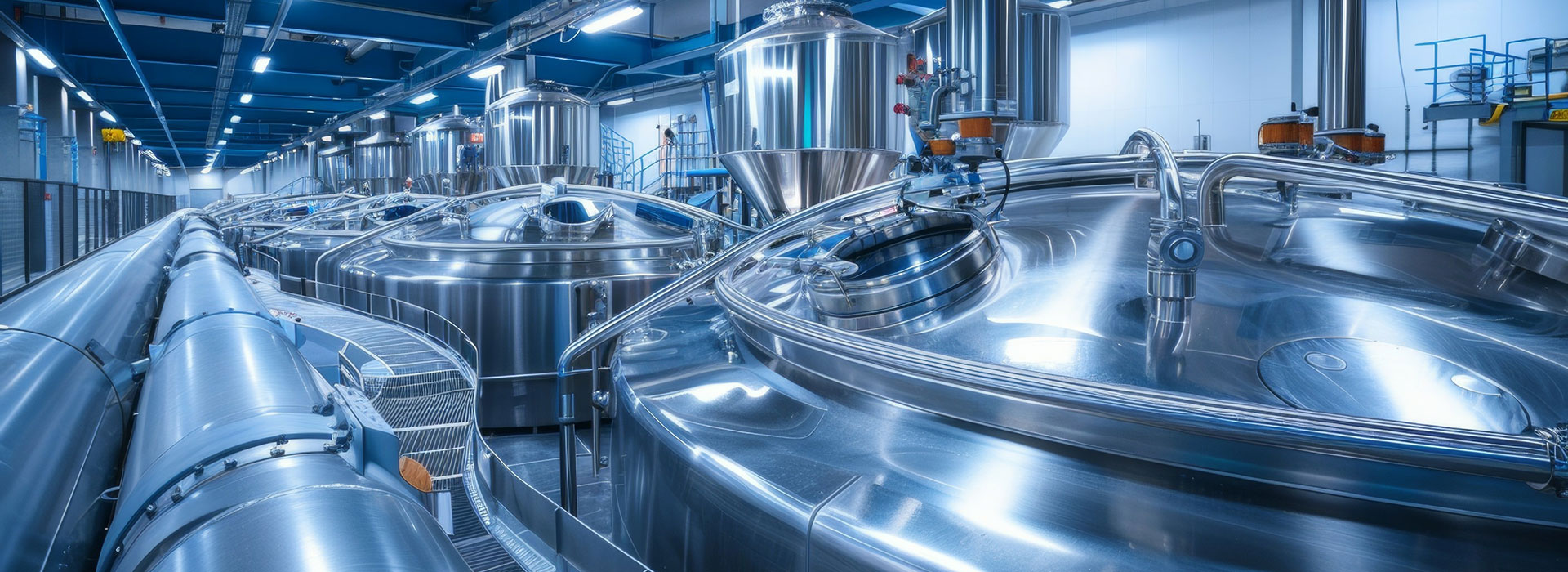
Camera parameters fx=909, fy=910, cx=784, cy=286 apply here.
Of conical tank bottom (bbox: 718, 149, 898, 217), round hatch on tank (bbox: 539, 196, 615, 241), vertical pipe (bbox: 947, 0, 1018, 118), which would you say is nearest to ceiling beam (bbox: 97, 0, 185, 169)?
round hatch on tank (bbox: 539, 196, 615, 241)

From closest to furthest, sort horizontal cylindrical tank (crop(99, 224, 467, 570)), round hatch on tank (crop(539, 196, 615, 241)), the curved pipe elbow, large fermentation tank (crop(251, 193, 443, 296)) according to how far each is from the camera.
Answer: horizontal cylindrical tank (crop(99, 224, 467, 570))
the curved pipe elbow
round hatch on tank (crop(539, 196, 615, 241))
large fermentation tank (crop(251, 193, 443, 296))

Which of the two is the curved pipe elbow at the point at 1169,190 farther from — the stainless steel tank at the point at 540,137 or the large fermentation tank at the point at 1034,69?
the stainless steel tank at the point at 540,137

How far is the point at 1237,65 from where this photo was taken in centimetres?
1030

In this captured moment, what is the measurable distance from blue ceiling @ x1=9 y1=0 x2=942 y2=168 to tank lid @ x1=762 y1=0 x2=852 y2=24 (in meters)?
5.85

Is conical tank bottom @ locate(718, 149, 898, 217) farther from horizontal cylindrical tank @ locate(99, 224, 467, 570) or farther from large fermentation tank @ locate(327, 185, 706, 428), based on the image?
horizontal cylindrical tank @ locate(99, 224, 467, 570)

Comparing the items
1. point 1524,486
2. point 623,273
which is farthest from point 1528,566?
point 623,273

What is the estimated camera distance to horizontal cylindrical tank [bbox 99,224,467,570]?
2.68 feet

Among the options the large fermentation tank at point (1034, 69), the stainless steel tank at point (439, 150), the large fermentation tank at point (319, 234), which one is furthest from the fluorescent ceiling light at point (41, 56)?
the large fermentation tank at point (1034, 69)

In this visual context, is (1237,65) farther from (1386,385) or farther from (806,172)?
(1386,385)

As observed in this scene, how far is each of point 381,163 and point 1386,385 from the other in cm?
2031

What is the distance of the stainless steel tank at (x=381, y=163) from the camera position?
1862cm

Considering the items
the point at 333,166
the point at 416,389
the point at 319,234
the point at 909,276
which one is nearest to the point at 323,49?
the point at 319,234

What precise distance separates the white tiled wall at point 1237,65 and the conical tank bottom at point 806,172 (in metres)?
7.31

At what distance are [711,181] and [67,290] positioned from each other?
13214 millimetres
